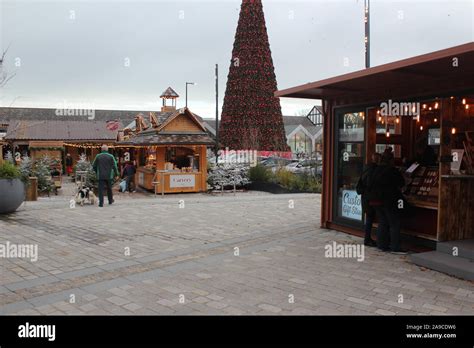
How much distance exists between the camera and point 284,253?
7379 millimetres

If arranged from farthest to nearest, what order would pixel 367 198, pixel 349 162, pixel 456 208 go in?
pixel 349 162 < pixel 367 198 < pixel 456 208

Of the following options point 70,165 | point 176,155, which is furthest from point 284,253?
point 70,165

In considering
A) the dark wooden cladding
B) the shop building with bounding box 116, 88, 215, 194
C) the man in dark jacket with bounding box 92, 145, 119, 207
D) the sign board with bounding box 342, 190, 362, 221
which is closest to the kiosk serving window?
the sign board with bounding box 342, 190, 362, 221

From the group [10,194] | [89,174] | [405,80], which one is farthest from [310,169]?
[405,80]

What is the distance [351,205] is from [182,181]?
35.2 ft

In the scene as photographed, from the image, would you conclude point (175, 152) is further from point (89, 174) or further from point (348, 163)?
point (348, 163)

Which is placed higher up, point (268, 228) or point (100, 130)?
point (100, 130)

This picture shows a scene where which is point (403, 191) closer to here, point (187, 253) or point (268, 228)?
point (268, 228)

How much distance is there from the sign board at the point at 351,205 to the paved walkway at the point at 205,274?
0.49 metres

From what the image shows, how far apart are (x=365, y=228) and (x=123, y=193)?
1340cm

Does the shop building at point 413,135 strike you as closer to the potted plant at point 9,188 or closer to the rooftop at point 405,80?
the rooftop at point 405,80

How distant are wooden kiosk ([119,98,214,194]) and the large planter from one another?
283 inches

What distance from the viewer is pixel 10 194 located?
1092 centimetres

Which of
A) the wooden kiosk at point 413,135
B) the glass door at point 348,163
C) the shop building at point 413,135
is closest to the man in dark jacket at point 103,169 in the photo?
the wooden kiosk at point 413,135
